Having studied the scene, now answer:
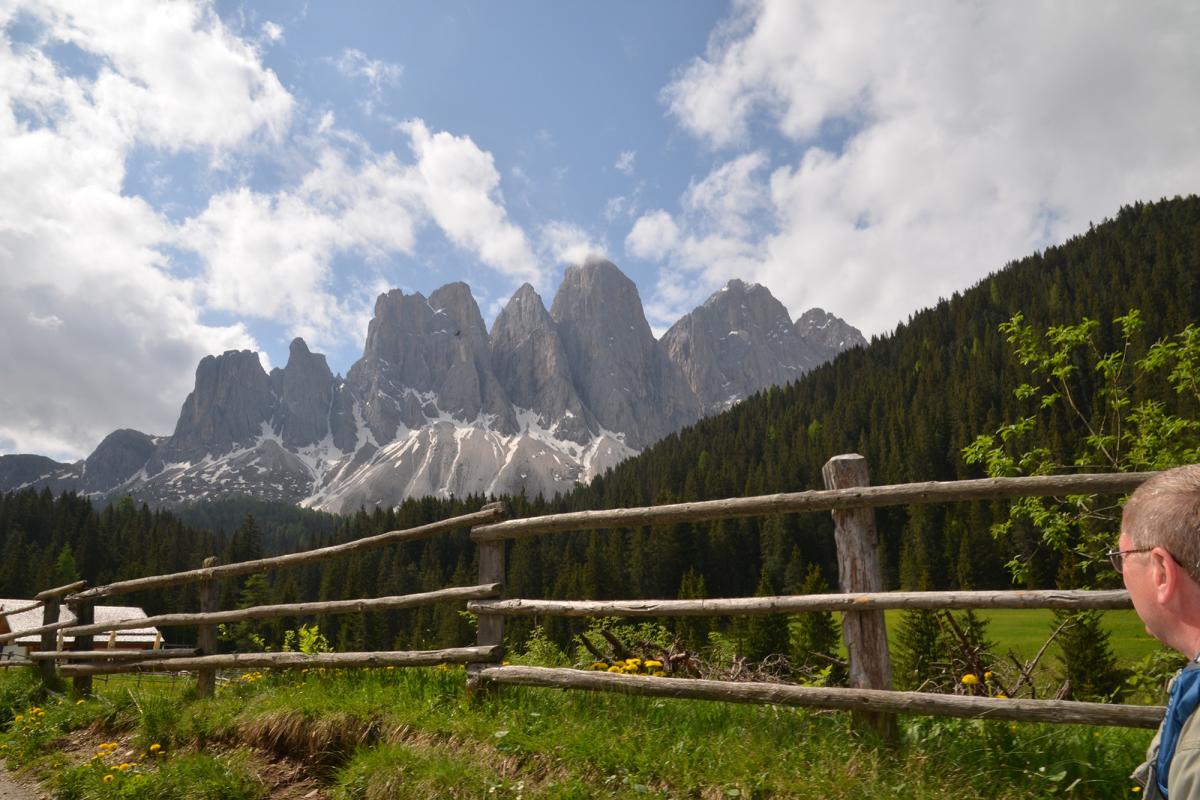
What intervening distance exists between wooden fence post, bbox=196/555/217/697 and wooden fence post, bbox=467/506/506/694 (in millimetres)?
4195

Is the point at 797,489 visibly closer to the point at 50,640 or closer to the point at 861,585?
the point at 50,640

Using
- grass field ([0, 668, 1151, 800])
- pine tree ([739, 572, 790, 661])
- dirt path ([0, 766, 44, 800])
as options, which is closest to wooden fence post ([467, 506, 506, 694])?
grass field ([0, 668, 1151, 800])

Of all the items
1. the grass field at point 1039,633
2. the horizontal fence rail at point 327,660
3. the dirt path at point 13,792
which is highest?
the horizontal fence rail at point 327,660

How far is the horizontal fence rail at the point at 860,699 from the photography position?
3.95 meters

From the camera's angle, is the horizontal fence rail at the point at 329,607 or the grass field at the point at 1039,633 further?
the grass field at the point at 1039,633

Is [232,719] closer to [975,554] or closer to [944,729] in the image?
[944,729]

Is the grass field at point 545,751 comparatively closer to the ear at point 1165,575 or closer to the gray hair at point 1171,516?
the ear at point 1165,575

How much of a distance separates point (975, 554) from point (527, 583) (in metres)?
52.8

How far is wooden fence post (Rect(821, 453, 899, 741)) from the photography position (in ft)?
15.7

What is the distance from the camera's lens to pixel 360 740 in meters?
5.76

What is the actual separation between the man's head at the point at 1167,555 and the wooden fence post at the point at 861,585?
302cm

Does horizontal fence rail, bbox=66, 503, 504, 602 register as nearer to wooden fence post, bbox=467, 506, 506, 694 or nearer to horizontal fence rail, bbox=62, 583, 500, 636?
wooden fence post, bbox=467, 506, 506, 694

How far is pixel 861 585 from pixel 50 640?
14080 millimetres

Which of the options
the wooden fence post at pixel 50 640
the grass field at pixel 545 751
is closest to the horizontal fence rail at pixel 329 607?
the grass field at pixel 545 751
